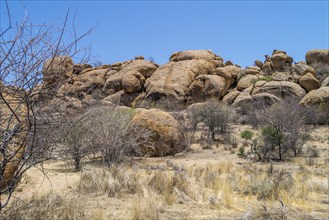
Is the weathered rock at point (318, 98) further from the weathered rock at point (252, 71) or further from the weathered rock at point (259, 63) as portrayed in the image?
the weathered rock at point (259, 63)

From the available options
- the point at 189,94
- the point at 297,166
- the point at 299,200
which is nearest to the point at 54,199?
the point at 299,200

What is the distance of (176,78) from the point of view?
34.3m

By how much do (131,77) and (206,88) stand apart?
297 inches

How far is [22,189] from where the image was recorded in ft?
24.9

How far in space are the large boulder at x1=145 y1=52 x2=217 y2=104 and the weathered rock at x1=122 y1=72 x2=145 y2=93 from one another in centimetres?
89

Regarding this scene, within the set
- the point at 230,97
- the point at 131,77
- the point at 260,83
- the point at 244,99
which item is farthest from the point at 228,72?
the point at 131,77

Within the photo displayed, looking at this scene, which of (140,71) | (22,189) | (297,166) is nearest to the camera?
(22,189)

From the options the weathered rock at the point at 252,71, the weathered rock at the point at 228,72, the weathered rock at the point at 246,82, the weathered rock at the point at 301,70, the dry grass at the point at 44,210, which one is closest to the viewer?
the dry grass at the point at 44,210

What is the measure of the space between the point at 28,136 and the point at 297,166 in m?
9.63

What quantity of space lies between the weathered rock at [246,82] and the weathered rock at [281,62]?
258 inches

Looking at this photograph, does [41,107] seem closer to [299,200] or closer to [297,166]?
[299,200]

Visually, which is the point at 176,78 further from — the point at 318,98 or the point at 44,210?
the point at 44,210

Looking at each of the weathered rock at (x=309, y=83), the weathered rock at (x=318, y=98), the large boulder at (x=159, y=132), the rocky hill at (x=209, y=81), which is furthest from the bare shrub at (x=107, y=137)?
the weathered rock at (x=309, y=83)

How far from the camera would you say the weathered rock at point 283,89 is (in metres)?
29.6
